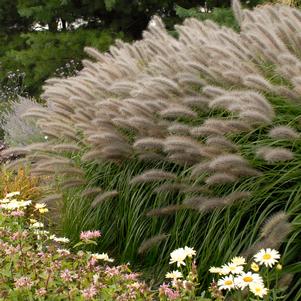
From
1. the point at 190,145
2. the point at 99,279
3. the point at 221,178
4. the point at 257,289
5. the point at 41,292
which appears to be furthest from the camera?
the point at 190,145

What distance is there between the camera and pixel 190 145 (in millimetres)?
3691

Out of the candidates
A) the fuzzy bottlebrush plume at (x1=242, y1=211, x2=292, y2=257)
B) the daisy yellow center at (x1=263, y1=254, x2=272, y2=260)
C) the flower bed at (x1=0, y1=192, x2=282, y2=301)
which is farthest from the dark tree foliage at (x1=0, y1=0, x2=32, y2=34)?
the daisy yellow center at (x1=263, y1=254, x2=272, y2=260)

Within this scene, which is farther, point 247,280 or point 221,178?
point 221,178

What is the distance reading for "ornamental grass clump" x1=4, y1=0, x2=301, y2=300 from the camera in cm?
349

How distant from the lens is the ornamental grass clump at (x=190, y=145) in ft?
11.4

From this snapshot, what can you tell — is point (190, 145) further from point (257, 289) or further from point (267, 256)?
point (257, 289)

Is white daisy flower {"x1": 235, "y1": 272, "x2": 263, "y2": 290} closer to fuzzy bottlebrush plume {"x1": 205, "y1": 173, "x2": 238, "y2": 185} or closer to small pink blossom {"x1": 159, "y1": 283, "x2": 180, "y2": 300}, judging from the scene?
small pink blossom {"x1": 159, "y1": 283, "x2": 180, "y2": 300}

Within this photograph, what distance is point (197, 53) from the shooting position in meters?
4.75

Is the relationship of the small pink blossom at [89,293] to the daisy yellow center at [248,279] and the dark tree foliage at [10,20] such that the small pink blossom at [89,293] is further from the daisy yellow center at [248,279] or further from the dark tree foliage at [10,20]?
the dark tree foliage at [10,20]

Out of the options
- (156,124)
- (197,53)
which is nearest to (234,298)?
(156,124)

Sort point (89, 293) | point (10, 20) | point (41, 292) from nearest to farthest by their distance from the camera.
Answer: point (89, 293) → point (41, 292) → point (10, 20)

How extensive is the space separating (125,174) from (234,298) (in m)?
1.76

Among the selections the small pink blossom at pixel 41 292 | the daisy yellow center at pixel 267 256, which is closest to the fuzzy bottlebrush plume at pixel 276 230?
the daisy yellow center at pixel 267 256

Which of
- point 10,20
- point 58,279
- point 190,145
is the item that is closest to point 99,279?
point 58,279
